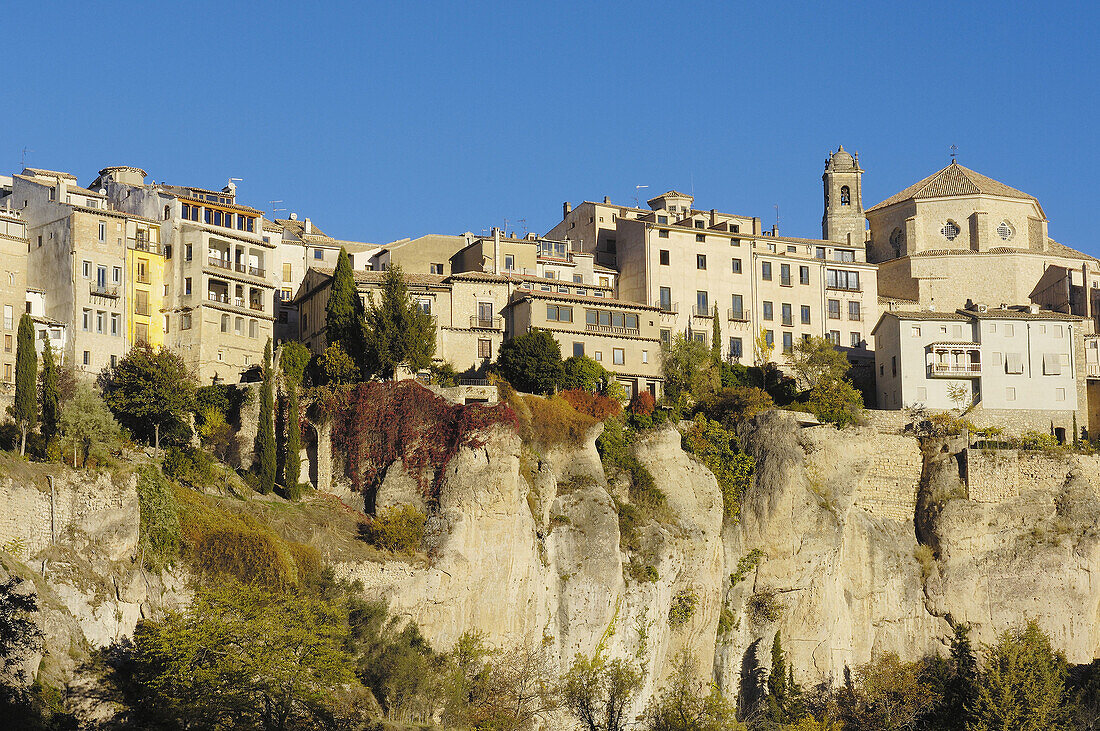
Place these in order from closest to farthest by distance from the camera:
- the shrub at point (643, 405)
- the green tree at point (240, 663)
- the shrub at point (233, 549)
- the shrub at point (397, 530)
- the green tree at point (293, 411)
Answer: the green tree at point (240, 663)
the shrub at point (233, 549)
the shrub at point (397, 530)
the green tree at point (293, 411)
the shrub at point (643, 405)

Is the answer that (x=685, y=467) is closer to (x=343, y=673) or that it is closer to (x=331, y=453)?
(x=331, y=453)

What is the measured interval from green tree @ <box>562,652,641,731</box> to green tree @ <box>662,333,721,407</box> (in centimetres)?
1740

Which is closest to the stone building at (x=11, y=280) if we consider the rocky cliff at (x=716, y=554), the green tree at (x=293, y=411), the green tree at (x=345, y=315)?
the green tree at (x=293, y=411)

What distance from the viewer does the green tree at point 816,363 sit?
86125 millimetres

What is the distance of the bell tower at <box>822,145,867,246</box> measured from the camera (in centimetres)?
10406

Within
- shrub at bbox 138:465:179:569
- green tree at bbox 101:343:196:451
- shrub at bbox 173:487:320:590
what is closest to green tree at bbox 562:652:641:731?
shrub at bbox 173:487:320:590

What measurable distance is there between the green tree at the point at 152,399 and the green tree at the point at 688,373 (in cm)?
2326

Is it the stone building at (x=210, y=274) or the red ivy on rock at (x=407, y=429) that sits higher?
the stone building at (x=210, y=274)

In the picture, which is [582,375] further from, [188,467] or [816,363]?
[188,467]

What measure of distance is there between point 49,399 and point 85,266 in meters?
14.9

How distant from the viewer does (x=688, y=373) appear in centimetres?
8181

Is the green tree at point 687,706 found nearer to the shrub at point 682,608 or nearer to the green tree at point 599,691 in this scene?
the shrub at point 682,608

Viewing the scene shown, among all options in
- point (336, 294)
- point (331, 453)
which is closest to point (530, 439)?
point (331, 453)

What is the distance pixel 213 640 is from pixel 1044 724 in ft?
117
